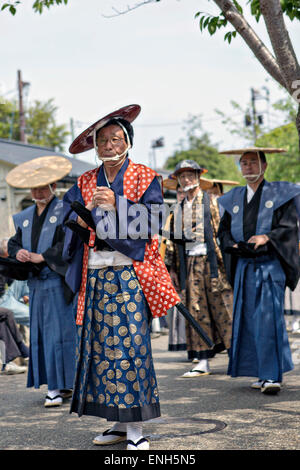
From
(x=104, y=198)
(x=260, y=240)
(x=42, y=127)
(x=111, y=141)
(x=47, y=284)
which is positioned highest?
(x=42, y=127)

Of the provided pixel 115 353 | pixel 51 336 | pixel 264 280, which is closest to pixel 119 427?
pixel 115 353

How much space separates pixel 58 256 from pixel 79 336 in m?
1.76

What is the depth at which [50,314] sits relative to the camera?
6469 mm

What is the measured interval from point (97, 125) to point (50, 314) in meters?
2.34

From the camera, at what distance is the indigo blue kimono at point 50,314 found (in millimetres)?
6328

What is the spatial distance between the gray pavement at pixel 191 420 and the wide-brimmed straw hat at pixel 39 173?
1.94 metres

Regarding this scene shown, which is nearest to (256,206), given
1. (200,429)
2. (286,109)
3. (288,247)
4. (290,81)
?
(288,247)

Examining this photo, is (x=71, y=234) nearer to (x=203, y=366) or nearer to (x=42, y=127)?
(x=203, y=366)

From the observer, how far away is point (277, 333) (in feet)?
20.8

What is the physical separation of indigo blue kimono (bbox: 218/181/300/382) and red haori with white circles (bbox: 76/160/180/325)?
1951 mm

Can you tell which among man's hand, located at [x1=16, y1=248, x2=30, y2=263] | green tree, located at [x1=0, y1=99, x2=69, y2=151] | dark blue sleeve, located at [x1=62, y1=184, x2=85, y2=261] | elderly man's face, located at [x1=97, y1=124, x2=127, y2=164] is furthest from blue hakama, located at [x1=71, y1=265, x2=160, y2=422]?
green tree, located at [x1=0, y1=99, x2=69, y2=151]

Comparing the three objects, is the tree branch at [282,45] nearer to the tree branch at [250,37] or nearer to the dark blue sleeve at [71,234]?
the tree branch at [250,37]

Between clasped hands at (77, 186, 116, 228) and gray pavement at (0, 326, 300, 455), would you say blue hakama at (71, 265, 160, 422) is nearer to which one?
gray pavement at (0, 326, 300, 455)

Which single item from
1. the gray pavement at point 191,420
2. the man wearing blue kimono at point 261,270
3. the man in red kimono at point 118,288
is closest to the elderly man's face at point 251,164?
the man wearing blue kimono at point 261,270
